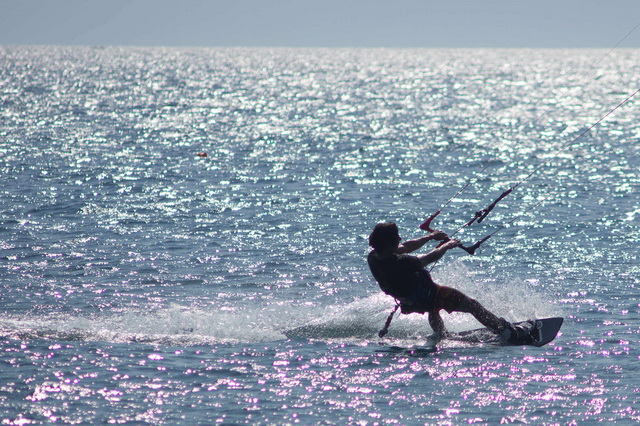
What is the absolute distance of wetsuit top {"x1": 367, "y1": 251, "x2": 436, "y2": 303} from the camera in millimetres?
13859

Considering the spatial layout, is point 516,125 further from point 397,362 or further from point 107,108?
point 397,362

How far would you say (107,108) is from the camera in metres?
76.8

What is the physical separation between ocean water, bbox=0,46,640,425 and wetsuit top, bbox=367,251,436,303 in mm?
889

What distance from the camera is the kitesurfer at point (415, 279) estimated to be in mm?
13781

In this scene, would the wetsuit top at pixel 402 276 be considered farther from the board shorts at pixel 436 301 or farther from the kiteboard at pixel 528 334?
the kiteboard at pixel 528 334

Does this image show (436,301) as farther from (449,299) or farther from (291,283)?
(291,283)

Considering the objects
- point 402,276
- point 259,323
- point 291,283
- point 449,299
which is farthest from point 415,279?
point 291,283

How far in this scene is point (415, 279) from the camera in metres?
14.0

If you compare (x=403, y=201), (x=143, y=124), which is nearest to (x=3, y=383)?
(x=403, y=201)

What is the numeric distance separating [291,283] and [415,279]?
15.6ft

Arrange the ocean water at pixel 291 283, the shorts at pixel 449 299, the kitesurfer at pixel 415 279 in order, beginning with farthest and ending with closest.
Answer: the shorts at pixel 449 299 < the kitesurfer at pixel 415 279 < the ocean water at pixel 291 283

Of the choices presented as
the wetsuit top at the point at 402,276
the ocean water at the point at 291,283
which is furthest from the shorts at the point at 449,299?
the ocean water at the point at 291,283

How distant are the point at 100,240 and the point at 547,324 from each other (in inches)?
438

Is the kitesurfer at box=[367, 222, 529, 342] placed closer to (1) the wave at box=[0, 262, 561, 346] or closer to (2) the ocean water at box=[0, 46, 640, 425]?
(2) the ocean water at box=[0, 46, 640, 425]
